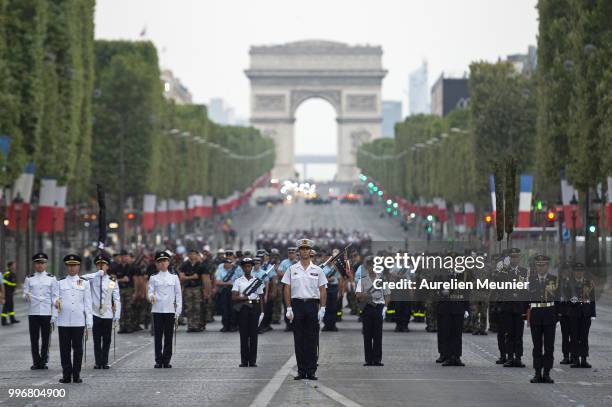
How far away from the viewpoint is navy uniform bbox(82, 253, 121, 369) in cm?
2703

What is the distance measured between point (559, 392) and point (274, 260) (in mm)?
18183

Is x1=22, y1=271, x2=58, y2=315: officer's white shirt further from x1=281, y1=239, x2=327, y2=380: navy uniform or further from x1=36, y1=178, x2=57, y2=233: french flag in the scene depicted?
x1=36, y1=178, x2=57, y2=233: french flag

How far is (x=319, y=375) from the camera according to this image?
25.2 meters

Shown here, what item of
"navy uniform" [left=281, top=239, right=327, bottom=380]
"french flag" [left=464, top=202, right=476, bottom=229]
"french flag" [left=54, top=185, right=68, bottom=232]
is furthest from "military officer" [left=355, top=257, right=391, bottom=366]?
"french flag" [left=464, top=202, right=476, bottom=229]

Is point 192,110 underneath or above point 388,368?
above

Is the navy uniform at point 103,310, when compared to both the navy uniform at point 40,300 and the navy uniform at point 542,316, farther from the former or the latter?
the navy uniform at point 542,316

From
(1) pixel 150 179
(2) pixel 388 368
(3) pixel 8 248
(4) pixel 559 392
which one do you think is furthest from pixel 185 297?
(1) pixel 150 179

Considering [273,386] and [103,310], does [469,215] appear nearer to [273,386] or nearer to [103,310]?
[103,310]

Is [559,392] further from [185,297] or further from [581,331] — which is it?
[185,297]

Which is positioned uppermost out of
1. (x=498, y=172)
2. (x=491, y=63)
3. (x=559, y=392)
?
(x=491, y=63)

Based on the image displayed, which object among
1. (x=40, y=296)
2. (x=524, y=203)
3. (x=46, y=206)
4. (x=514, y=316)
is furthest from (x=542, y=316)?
(x=524, y=203)

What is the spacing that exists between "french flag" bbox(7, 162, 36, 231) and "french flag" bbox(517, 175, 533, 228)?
844 inches

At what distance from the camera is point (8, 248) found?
76125 mm

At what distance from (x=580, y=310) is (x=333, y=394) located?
21.3 feet
